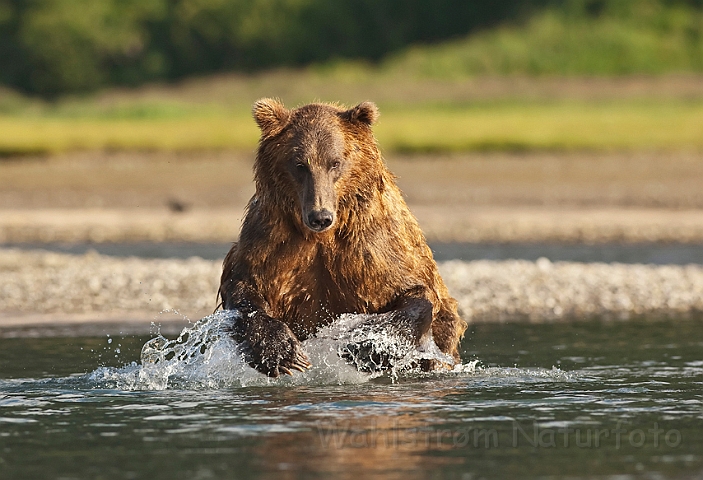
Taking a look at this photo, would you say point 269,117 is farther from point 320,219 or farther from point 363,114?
point 320,219

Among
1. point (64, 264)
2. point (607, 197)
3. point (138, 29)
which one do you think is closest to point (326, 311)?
point (64, 264)

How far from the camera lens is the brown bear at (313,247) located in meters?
7.84

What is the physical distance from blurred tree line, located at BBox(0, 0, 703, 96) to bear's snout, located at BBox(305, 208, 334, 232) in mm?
42433

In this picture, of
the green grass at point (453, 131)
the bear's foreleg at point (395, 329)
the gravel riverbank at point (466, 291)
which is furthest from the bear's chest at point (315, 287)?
the green grass at point (453, 131)

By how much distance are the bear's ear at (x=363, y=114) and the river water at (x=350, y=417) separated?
4.58 ft

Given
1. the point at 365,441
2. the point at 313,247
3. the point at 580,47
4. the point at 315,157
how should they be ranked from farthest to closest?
the point at 580,47, the point at 313,247, the point at 315,157, the point at 365,441

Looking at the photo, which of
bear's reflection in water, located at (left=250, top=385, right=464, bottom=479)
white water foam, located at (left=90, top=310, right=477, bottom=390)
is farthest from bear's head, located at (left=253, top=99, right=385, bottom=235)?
bear's reflection in water, located at (left=250, top=385, right=464, bottom=479)

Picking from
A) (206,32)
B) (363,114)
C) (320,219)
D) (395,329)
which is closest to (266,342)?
(395,329)

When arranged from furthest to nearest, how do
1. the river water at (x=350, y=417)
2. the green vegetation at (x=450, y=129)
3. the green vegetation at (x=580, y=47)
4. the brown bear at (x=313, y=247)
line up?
1. the green vegetation at (x=580, y=47)
2. the green vegetation at (x=450, y=129)
3. the brown bear at (x=313, y=247)
4. the river water at (x=350, y=417)

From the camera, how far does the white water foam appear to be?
8039 millimetres

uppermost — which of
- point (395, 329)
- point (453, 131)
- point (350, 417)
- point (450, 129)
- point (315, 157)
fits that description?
point (450, 129)

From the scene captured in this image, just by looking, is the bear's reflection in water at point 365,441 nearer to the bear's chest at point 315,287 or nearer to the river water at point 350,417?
the river water at point 350,417

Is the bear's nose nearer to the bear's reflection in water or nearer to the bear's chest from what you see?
the bear's chest

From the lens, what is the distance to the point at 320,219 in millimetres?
7375
